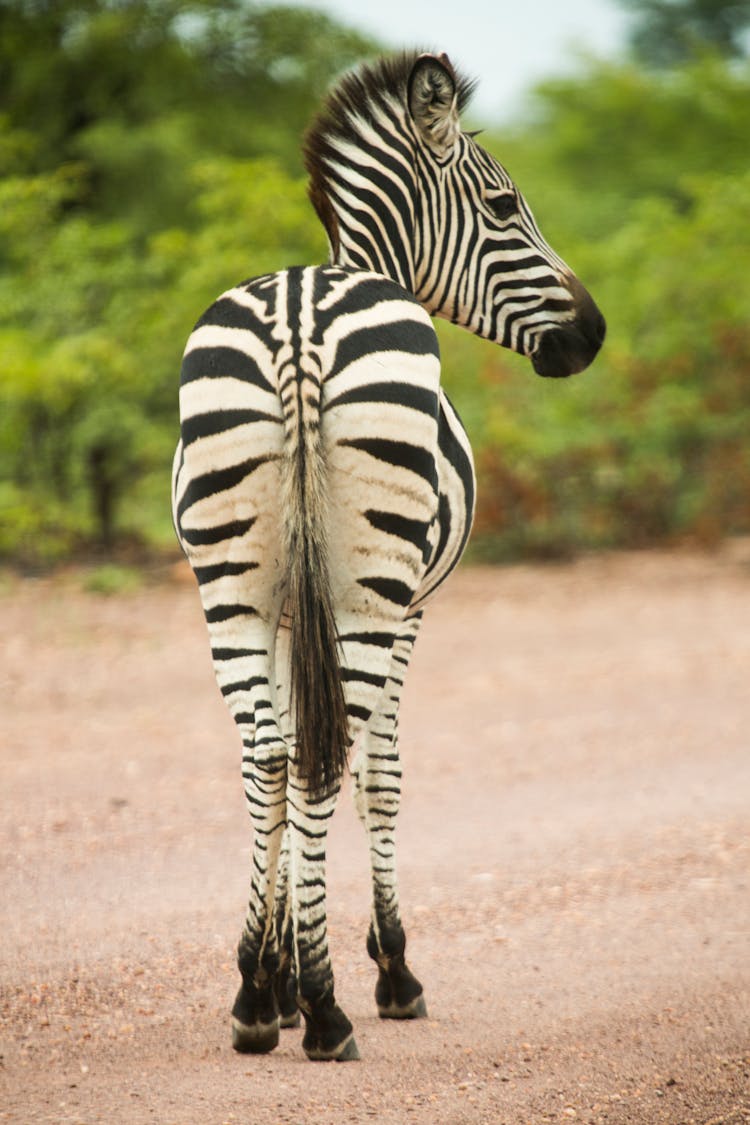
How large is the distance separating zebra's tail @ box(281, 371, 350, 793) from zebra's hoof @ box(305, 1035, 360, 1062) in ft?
2.70

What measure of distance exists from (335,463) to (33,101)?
19.2 meters

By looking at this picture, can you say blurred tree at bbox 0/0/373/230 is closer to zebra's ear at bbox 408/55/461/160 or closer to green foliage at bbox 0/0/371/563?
green foliage at bbox 0/0/371/563

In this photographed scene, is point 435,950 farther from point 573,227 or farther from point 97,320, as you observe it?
point 573,227

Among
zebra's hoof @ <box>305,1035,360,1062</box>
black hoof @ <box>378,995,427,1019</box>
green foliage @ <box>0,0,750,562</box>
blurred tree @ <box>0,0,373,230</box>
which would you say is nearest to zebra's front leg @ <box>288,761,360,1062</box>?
zebra's hoof @ <box>305,1035,360,1062</box>

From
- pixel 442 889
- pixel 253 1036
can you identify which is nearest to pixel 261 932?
pixel 253 1036

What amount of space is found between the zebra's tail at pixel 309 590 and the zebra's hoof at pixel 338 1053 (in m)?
0.82

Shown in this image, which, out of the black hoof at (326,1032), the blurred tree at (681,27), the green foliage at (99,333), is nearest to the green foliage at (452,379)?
the green foliage at (99,333)

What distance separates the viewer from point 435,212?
412 centimetres

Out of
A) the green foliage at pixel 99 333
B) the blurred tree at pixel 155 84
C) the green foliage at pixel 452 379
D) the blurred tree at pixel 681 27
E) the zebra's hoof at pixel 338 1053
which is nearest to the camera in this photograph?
the zebra's hoof at pixel 338 1053

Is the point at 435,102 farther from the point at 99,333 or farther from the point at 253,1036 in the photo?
the point at 99,333

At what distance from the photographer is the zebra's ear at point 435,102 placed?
13.0ft

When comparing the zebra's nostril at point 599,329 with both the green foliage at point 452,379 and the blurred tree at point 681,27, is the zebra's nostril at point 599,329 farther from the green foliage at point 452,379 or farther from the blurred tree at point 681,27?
the blurred tree at point 681,27

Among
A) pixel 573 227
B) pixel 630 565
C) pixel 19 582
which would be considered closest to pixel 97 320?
pixel 19 582

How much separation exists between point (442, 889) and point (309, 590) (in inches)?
97.9
